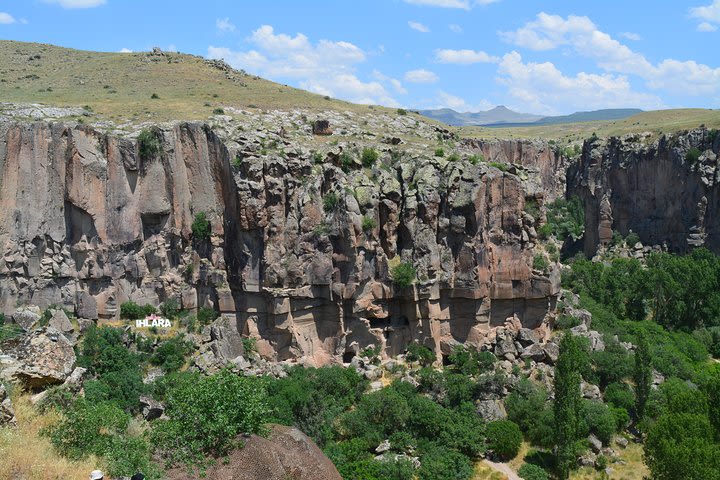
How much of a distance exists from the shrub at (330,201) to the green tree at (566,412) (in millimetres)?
19463

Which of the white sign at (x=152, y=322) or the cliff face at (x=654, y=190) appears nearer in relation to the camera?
the white sign at (x=152, y=322)

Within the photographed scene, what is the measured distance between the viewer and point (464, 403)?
140ft

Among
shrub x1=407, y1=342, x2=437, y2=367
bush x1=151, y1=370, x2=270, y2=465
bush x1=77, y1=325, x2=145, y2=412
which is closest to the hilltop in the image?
bush x1=77, y1=325, x2=145, y2=412

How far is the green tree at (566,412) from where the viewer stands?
3731 cm

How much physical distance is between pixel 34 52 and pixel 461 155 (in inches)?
2577

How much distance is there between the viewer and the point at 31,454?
18.2 m

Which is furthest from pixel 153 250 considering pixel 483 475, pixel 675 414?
pixel 675 414

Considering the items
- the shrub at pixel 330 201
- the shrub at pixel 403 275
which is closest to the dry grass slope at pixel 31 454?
the shrub at pixel 330 201

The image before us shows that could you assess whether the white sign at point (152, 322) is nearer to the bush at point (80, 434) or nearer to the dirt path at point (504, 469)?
the dirt path at point (504, 469)

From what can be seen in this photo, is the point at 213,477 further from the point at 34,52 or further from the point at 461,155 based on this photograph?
the point at 34,52

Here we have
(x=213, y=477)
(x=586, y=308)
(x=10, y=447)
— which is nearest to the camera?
(x=10, y=447)

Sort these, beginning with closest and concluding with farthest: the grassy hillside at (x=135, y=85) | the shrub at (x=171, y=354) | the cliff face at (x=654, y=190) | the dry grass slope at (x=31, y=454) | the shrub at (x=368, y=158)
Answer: the dry grass slope at (x=31, y=454) → the shrub at (x=171, y=354) → the shrub at (x=368, y=158) → the grassy hillside at (x=135, y=85) → the cliff face at (x=654, y=190)

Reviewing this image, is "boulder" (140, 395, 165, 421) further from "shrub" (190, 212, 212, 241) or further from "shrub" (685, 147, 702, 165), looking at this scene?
"shrub" (685, 147, 702, 165)

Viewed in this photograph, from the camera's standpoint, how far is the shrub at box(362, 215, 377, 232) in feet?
160
